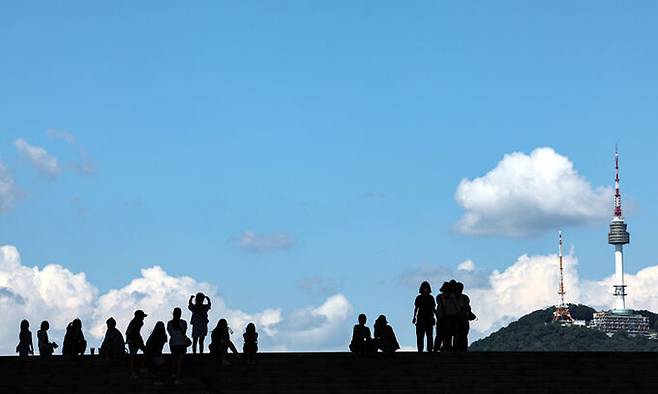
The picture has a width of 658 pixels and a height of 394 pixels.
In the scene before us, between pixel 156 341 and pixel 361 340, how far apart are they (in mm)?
5058

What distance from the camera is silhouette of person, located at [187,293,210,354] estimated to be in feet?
110

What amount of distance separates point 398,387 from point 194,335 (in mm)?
5566

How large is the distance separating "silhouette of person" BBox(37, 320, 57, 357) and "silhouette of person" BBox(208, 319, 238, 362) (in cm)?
444

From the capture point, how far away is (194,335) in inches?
1331

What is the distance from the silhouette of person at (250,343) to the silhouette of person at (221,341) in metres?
0.26

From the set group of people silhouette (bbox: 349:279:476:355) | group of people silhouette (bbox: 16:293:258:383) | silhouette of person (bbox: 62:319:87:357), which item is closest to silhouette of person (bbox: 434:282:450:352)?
group of people silhouette (bbox: 349:279:476:355)

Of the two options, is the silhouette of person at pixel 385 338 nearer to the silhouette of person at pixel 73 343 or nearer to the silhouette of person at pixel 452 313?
the silhouette of person at pixel 452 313

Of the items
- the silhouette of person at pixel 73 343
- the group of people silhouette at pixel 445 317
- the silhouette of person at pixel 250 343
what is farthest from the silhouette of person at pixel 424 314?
the silhouette of person at pixel 73 343

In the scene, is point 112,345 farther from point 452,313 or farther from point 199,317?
point 452,313

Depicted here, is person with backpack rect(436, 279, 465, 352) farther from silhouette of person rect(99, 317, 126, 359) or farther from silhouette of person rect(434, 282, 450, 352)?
silhouette of person rect(99, 317, 126, 359)

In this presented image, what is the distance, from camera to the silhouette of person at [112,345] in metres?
33.6

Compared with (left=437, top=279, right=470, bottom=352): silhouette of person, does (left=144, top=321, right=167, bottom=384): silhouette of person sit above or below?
below

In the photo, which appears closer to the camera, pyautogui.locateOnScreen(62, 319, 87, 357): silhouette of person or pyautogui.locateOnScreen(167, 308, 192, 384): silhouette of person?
pyautogui.locateOnScreen(167, 308, 192, 384): silhouette of person

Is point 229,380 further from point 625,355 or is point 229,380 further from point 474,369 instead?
point 625,355
